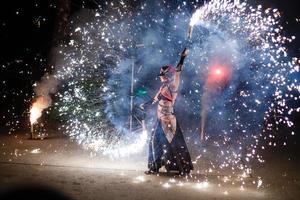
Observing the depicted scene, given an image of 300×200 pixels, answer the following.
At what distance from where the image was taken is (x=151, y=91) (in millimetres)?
14211

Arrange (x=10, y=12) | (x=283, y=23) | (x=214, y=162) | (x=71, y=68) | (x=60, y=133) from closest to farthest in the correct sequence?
(x=214, y=162) → (x=60, y=133) → (x=283, y=23) → (x=71, y=68) → (x=10, y=12)

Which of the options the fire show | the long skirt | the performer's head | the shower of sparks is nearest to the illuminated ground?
the fire show

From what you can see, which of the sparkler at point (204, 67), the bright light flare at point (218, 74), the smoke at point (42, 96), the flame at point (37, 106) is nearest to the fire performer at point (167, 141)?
the sparkler at point (204, 67)

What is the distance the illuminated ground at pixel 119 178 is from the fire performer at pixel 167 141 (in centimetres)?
28

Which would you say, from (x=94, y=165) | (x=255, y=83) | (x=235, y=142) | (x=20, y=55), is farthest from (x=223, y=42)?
(x=20, y=55)

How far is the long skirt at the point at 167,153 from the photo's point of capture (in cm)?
741

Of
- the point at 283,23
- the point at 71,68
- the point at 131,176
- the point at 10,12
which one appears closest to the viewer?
the point at 131,176

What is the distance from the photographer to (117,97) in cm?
1310

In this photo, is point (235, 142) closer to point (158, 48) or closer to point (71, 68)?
point (158, 48)

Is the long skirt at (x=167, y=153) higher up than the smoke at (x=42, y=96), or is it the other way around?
the smoke at (x=42, y=96)

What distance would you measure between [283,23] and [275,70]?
1686 millimetres

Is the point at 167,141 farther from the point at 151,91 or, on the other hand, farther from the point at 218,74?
the point at 151,91

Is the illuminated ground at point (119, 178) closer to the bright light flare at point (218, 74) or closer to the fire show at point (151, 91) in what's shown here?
the fire show at point (151, 91)

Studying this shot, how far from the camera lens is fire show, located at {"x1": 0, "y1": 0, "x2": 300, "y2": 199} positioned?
7684 mm
